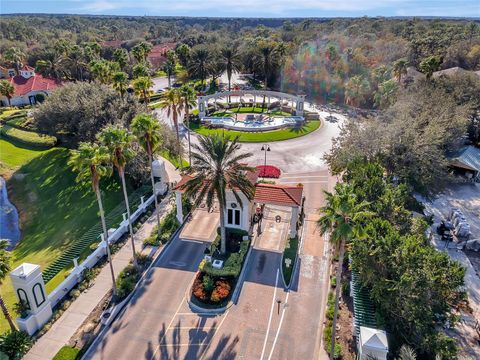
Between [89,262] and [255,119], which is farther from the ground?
[255,119]

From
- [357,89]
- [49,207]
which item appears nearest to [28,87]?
[49,207]

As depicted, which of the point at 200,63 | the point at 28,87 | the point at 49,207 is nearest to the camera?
the point at 49,207

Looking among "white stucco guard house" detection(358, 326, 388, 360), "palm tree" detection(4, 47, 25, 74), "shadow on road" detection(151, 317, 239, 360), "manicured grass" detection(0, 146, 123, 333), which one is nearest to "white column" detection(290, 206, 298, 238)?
"shadow on road" detection(151, 317, 239, 360)

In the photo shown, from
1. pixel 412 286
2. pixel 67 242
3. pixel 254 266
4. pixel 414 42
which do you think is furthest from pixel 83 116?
pixel 414 42

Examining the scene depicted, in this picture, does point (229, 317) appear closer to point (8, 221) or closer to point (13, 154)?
point (8, 221)

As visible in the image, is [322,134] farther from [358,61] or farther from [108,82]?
[108,82]

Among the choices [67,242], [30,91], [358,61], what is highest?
[358,61]

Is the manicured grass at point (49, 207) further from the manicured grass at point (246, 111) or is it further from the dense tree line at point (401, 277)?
the manicured grass at point (246, 111)
